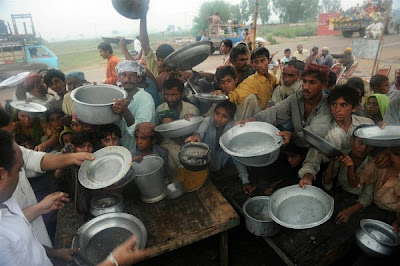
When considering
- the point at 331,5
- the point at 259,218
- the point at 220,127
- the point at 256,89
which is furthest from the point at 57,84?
the point at 331,5

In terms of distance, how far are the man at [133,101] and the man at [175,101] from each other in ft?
0.98

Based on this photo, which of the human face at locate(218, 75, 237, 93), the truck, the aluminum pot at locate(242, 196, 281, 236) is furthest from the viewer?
the truck

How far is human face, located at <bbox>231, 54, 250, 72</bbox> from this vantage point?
13.0ft

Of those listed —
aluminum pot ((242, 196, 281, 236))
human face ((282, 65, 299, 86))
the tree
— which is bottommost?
aluminum pot ((242, 196, 281, 236))

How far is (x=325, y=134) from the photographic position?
2568 millimetres

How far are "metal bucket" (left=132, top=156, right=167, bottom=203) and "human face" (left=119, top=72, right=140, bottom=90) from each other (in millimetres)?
1039

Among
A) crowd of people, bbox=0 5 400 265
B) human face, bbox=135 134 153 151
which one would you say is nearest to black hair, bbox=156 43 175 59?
crowd of people, bbox=0 5 400 265

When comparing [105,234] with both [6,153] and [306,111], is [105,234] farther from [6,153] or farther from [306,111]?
[306,111]

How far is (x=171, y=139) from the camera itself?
10.5 ft

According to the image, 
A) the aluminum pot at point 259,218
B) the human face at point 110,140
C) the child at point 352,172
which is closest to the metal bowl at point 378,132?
the child at point 352,172

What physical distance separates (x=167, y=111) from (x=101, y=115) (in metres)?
1.05

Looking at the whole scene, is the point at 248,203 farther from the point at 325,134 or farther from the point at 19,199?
the point at 19,199

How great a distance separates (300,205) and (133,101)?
2.18 meters

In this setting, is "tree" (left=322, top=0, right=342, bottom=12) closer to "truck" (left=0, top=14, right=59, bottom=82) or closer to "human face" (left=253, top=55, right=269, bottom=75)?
"truck" (left=0, top=14, right=59, bottom=82)
